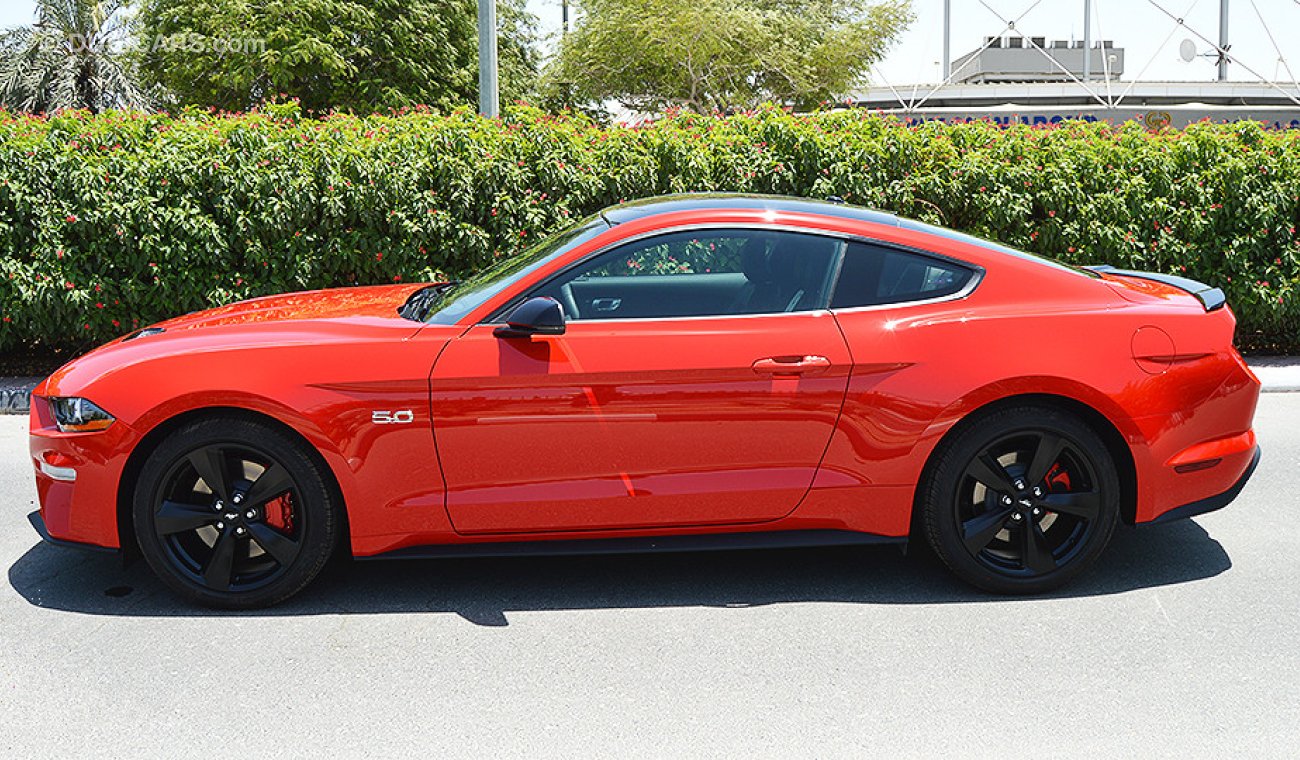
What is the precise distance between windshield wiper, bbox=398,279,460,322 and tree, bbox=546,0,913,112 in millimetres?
34127

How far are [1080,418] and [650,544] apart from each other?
170cm

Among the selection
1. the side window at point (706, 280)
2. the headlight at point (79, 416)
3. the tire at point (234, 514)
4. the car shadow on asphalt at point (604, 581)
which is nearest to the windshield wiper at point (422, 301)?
the side window at point (706, 280)

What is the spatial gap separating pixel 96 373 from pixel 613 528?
78.7 inches

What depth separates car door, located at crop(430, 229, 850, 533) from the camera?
441 centimetres

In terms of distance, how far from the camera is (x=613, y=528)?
4.57m

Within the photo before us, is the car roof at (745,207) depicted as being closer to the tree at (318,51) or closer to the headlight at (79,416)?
the headlight at (79,416)

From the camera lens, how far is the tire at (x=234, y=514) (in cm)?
443

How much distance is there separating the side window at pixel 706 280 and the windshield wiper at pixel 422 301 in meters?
0.62

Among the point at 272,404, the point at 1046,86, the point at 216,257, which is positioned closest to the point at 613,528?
the point at 272,404

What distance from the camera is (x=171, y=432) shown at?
14.6 ft

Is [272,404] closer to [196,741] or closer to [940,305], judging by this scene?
[196,741]

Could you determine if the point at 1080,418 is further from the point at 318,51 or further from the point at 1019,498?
the point at 318,51

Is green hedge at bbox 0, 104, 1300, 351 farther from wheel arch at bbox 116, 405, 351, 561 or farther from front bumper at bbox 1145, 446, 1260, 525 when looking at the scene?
front bumper at bbox 1145, 446, 1260, 525

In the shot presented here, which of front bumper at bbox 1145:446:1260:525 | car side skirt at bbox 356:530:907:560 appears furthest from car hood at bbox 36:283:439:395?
front bumper at bbox 1145:446:1260:525
